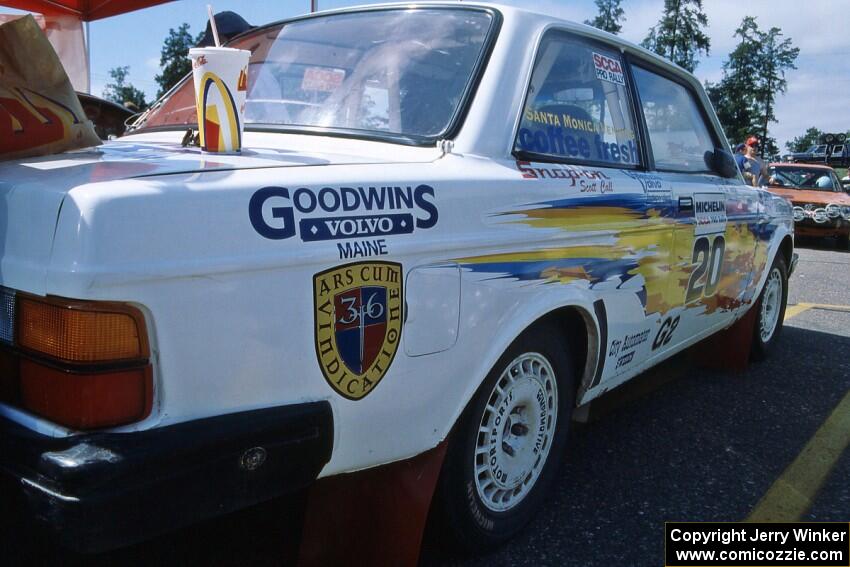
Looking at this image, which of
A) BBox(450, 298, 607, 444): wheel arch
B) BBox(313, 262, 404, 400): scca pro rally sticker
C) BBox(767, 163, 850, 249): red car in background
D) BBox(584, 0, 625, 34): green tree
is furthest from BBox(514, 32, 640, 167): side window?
BBox(584, 0, 625, 34): green tree

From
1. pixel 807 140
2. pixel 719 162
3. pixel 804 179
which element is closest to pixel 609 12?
pixel 804 179

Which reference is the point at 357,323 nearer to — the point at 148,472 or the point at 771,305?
the point at 148,472

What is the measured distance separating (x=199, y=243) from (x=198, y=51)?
75cm

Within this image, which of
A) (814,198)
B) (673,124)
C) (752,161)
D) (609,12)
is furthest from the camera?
(609,12)

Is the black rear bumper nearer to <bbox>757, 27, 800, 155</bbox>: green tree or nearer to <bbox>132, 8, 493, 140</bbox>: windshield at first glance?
<bbox>132, 8, 493, 140</bbox>: windshield

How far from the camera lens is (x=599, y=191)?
98.0 inches

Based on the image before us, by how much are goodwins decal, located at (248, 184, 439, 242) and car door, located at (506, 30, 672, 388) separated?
455mm

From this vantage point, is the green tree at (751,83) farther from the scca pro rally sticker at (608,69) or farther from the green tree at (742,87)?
the scca pro rally sticker at (608,69)

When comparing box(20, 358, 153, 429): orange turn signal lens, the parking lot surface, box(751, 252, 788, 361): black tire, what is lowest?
the parking lot surface

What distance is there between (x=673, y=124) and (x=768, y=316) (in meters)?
1.98

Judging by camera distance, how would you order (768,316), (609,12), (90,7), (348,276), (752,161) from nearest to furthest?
(348,276), (768,316), (90,7), (752,161), (609,12)

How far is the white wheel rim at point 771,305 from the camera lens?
15.5ft

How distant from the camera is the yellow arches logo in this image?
1.96 meters

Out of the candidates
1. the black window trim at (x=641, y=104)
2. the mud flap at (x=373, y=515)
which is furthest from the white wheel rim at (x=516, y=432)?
the black window trim at (x=641, y=104)
